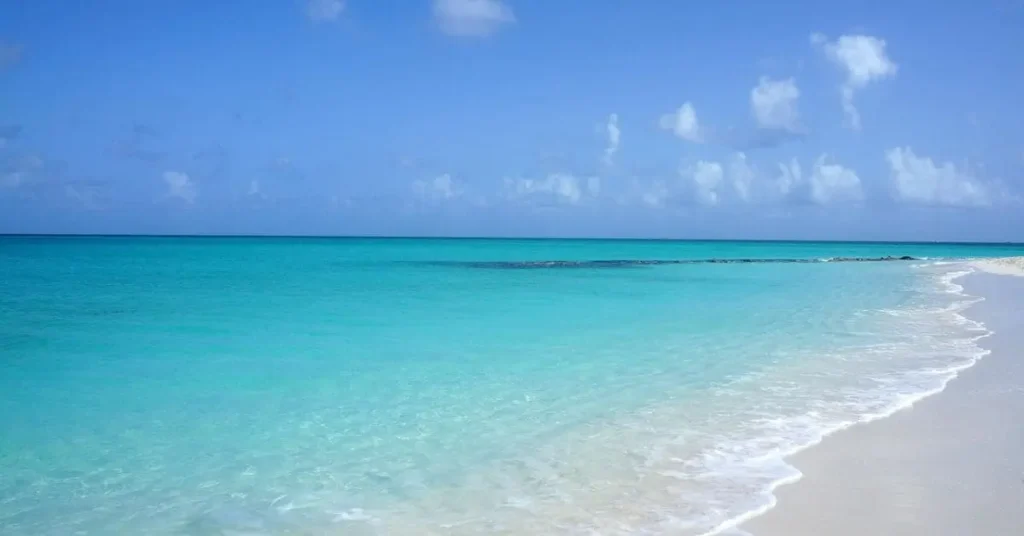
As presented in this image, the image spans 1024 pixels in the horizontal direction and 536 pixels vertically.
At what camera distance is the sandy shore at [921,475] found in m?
3.87

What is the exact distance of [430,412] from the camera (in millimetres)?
6527

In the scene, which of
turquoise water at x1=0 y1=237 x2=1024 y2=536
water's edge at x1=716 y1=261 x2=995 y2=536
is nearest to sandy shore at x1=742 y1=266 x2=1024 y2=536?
water's edge at x1=716 y1=261 x2=995 y2=536

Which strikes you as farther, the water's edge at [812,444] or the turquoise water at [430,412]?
the turquoise water at [430,412]

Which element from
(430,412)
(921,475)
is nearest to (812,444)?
(921,475)

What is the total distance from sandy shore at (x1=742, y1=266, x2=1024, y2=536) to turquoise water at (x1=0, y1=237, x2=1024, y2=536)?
262 mm

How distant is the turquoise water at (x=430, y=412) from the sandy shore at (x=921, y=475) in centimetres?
26

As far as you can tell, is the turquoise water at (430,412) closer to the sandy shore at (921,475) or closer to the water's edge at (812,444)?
the water's edge at (812,444)

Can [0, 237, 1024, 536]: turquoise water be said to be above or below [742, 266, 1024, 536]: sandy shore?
below

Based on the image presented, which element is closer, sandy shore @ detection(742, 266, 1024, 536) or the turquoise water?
sandy shore @ detection(742, 266, 1024, 536)

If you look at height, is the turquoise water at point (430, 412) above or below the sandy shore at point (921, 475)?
below

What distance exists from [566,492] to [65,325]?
37.4 ft

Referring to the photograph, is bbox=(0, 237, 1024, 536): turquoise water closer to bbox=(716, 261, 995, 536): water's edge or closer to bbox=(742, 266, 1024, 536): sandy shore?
bbox=(716, 261, 995, 536): water's edge

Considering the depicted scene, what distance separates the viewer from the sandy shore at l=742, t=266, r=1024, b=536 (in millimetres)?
3865

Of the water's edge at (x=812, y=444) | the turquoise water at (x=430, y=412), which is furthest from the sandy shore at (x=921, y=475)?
the turquoise water at (x=430, y=412)
